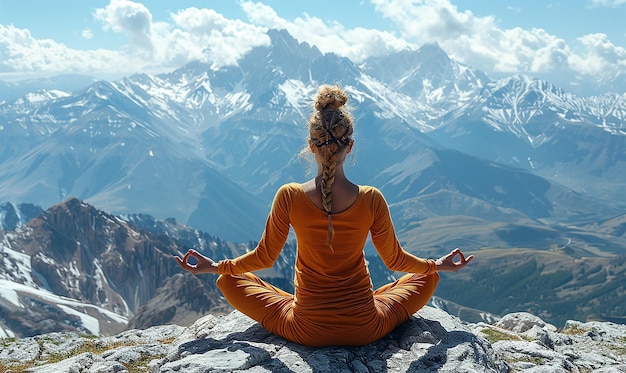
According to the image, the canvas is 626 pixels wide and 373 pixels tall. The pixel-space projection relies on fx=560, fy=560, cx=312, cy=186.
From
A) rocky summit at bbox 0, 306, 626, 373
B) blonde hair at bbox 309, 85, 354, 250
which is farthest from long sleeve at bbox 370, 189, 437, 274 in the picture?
rocky summit at bbox 0, 306, 626, 373

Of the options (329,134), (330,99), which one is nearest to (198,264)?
(329,134)

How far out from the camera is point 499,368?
1342cm

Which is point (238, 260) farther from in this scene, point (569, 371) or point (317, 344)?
point (569, 371)

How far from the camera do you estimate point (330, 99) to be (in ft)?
35.7

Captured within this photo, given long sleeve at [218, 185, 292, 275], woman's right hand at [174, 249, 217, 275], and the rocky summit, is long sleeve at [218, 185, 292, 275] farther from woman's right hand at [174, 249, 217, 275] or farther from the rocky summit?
the rocky summit

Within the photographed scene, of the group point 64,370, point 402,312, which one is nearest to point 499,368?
point 402,312

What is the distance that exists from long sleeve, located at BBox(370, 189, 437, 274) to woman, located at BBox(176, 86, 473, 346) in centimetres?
2

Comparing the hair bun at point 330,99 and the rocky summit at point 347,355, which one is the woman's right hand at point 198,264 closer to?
the rocky summit at point 347,355

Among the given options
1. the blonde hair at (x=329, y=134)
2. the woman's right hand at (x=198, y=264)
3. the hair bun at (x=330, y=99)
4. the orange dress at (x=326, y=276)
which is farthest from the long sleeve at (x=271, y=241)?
the hair bun at (x=330, y=99)

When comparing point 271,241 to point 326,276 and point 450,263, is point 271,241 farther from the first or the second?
point 450,263

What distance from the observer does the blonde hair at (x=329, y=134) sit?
10.8m

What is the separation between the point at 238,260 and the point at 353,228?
2852 millimetres

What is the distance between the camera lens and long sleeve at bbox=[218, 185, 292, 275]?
1124 centimetres

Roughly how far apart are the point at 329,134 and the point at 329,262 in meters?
2.70
